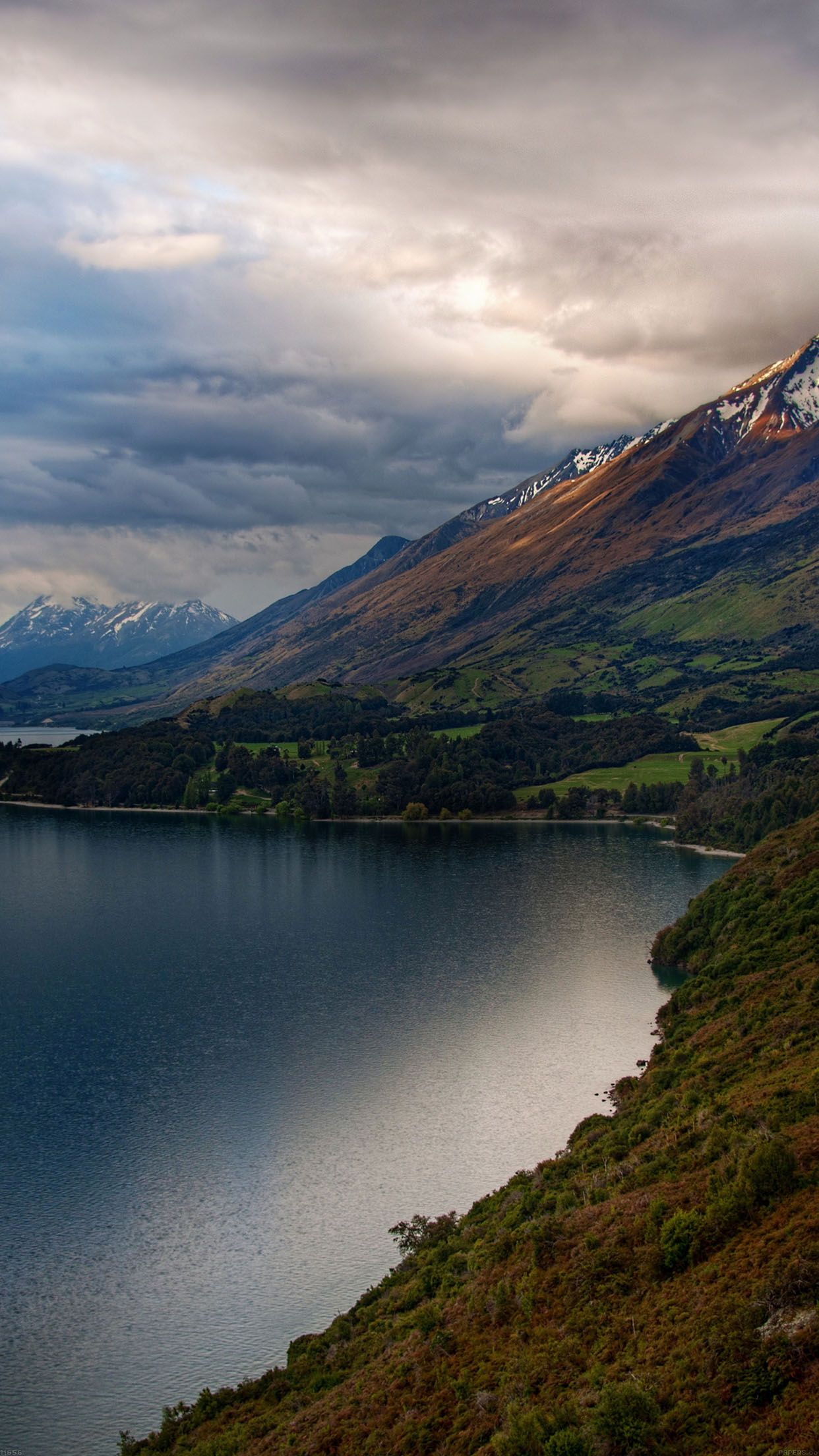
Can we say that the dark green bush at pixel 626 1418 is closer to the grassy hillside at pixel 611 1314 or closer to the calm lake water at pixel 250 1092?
the grassy hillside at pixel 611 1314

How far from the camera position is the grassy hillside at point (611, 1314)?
23031 millimetres

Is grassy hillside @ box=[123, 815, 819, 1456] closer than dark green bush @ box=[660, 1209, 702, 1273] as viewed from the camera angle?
Yes

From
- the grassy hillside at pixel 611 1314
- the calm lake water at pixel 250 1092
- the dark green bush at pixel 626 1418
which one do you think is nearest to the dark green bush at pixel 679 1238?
the grassy hillside at pixel 611 1314

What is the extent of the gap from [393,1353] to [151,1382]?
1432cm

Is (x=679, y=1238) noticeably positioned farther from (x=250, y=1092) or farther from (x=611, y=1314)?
(x=250, y=1092)

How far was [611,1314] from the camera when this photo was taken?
2902cm

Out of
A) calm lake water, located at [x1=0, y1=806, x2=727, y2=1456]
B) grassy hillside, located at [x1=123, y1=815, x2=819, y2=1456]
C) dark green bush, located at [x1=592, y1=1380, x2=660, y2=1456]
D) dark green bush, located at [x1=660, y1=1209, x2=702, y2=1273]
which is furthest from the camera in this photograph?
calm lake water, located at [x1=0, y1=806, x2=727, y2=1456]

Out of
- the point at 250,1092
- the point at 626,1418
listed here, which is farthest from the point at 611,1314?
the point at 250,1092

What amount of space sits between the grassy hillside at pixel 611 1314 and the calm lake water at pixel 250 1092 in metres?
5.78

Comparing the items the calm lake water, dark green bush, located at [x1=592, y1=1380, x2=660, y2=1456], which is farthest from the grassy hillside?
the calm lake water

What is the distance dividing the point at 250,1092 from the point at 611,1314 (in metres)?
45.2

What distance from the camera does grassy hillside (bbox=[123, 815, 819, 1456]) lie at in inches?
907

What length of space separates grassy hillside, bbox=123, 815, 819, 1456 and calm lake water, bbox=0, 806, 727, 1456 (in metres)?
5.78

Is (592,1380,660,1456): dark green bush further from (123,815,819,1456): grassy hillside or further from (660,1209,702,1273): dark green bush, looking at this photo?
(660,1209,702,1273): dark green bush
